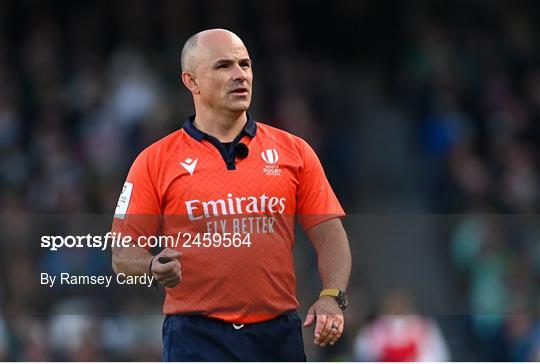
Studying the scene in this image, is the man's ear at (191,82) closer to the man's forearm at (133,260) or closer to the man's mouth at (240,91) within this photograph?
the man's mouth at (240,91)

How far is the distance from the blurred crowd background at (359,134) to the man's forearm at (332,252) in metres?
1.51

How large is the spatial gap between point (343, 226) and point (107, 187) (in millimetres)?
5799

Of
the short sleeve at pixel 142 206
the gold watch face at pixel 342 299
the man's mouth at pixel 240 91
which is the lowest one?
the gold watch face at pixel 342 299

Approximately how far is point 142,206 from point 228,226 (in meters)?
0.39

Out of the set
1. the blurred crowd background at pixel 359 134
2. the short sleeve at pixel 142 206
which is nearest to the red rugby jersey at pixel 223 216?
the short sleeve at pixel 142 206

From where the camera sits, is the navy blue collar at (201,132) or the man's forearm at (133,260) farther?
the navy blue collar at (201,132)

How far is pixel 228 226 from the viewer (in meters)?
5.91

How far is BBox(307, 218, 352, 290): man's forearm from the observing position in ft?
19.6

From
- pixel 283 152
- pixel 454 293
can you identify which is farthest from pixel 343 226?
pixel 454 293

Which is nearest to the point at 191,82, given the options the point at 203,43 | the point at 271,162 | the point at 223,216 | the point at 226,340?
the point at 203,43

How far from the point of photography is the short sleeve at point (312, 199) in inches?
239

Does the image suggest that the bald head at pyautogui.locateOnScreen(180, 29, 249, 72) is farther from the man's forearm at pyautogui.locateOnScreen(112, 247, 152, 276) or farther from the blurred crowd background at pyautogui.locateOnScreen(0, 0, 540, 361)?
the blurred crowd background at pyautogui.locateOnScreen(0, 0, 540, 361)

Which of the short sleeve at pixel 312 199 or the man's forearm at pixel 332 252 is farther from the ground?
the short sleeve at pixel 312 199

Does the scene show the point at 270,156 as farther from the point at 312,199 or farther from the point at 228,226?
the point at 228,226
